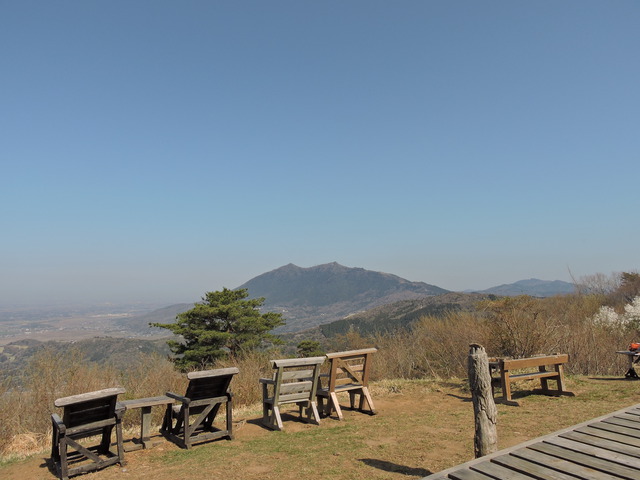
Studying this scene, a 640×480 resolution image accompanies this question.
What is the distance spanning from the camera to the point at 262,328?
29.5m

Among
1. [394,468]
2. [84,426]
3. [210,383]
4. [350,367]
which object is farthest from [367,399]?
[84,426]

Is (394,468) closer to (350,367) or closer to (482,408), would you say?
(482,408)

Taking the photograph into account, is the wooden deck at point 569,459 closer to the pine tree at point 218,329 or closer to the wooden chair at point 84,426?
the wooden chair at point 84,426

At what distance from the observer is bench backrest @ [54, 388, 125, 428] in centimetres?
576

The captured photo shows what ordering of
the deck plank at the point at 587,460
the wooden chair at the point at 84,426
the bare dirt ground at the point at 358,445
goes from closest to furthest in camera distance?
the deck plank at the point at 587,460 < the bare dirt ground at the point at 358,445 < the wooden chair at the point at 84,426

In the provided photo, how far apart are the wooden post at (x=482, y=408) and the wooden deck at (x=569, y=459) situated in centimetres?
51

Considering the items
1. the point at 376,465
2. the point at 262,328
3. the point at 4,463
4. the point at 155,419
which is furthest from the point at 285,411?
the point at 262,328

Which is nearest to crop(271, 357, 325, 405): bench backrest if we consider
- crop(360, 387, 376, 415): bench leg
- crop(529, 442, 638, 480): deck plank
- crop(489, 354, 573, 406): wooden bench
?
crop(360, 387, 376, 415): bench leg

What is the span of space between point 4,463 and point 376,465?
5833mm

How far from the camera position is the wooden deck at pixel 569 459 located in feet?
12.9

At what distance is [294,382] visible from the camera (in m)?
8.35

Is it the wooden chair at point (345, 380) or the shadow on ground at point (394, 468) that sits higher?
the wooden chair at point (345, 380)

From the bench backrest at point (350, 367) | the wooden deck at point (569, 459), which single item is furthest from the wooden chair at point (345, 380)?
the wooden deck at point (569, 459)

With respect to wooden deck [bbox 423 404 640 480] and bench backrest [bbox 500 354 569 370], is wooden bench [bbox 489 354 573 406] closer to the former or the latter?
bench backrest [bbox 500 354 569 370]
